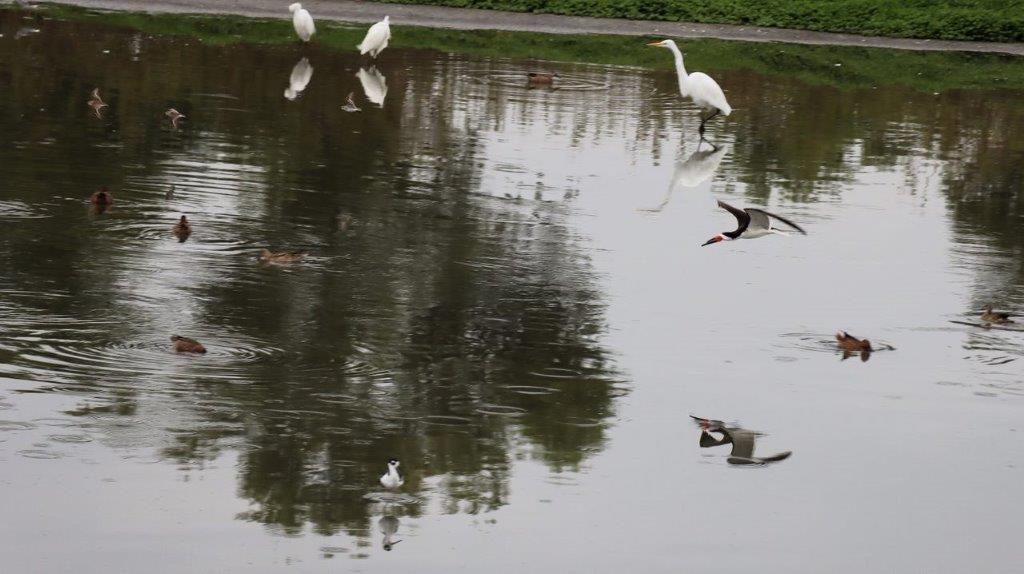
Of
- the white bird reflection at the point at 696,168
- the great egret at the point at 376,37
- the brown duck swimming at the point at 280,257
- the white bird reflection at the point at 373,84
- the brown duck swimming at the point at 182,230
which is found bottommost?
the brown duck swimming at the point at 280,257

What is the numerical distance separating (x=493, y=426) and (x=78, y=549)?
109 inches

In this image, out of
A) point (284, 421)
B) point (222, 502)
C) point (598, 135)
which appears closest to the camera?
point (222, 502)

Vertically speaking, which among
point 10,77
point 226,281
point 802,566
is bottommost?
point 802,566

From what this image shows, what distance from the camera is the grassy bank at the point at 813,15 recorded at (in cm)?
3653

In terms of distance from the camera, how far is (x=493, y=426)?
9.41m

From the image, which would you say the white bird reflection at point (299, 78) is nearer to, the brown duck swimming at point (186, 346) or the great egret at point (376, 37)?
the great egret at point (376, 37)

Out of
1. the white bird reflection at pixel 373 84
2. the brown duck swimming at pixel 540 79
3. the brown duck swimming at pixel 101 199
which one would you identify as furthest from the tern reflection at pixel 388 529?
the brown duck swimming at pixel 540 79

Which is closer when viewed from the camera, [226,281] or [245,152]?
[226,281]

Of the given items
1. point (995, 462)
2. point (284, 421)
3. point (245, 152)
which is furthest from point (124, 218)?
point (995, 462)

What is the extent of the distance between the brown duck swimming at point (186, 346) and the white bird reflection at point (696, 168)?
7.19 meters

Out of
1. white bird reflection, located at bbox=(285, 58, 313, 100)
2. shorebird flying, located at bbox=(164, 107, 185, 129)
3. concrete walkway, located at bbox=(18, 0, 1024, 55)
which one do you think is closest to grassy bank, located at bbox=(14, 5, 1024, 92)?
concrete walkway, located at bbox=(18, 0, 1024, 55)

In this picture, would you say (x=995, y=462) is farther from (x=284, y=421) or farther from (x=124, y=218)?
(x=124, y=218)

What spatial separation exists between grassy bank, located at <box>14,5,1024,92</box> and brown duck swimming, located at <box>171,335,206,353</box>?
18551mm

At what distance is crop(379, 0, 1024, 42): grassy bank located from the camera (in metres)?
36.5
